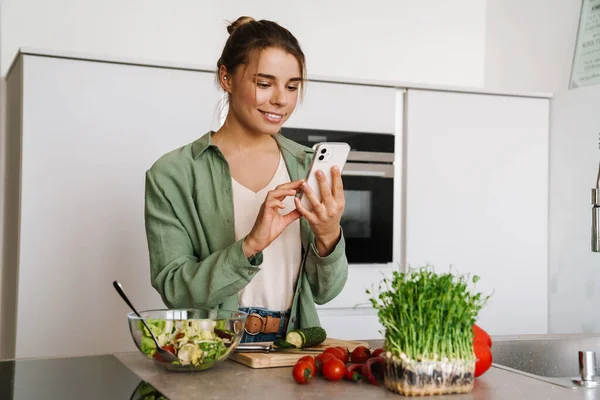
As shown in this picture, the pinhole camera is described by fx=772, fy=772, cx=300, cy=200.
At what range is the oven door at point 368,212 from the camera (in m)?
3.11

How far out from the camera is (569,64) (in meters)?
3.45

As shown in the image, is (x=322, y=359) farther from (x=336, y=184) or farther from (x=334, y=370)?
(x=336, y=184)

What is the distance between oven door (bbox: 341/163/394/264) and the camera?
311cm

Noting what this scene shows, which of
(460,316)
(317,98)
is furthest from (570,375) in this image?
(317,98)

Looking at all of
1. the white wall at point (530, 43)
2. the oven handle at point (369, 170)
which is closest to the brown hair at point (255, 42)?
the oven handle at point (369, 170)

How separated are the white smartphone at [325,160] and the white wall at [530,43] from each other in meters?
2.35

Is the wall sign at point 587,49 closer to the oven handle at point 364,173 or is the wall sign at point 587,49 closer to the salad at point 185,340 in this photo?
the oven handle at point 364,173

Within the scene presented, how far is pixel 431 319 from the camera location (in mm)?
1145

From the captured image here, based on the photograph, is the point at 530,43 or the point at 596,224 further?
the point at 530,43

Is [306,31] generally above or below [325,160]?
above

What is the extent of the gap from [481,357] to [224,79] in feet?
2.75

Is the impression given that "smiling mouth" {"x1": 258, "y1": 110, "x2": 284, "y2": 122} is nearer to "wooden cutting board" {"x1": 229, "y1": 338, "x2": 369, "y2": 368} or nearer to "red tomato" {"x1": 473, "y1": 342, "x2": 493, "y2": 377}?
"wooden cutting board" {"x1": 229, "y1": 338, "x2": 369, "y2": 368}

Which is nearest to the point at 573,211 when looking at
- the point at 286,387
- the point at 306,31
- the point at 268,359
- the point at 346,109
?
the point at 346,109

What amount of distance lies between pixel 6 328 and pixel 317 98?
4.81 ft
